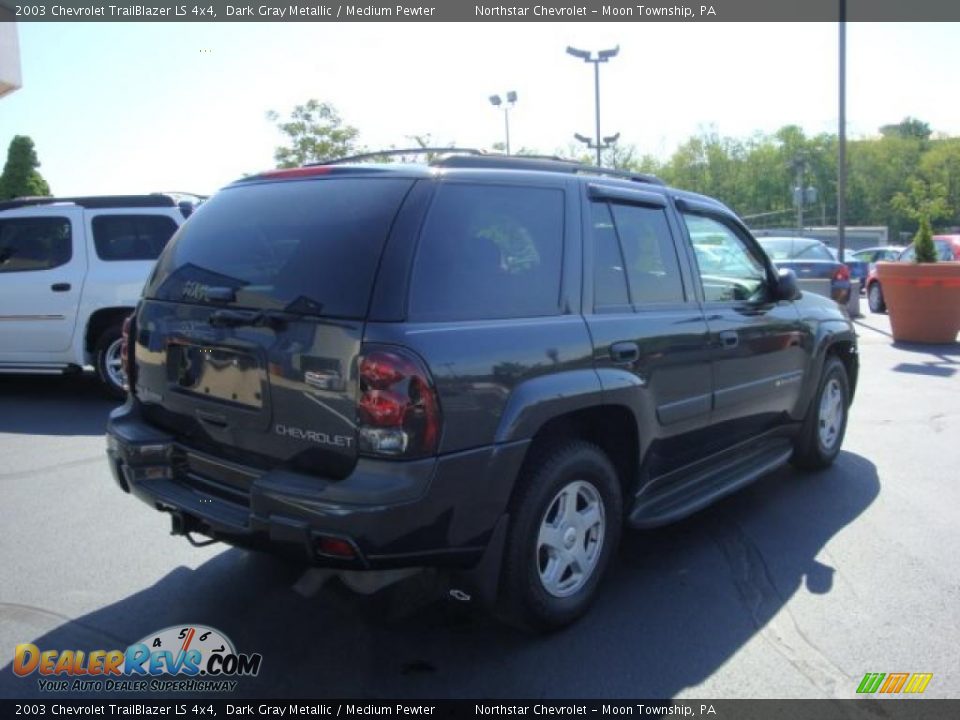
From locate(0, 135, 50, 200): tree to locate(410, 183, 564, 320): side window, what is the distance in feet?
105

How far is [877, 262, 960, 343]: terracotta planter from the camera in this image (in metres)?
11.7

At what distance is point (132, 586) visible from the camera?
376 centimetres

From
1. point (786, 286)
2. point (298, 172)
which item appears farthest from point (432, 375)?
point (786, 286)

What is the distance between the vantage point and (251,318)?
9.94 feet

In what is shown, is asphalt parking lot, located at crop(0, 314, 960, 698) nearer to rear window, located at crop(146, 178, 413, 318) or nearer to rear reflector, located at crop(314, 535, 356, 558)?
rear reflector, located at crop(314, 535, 356, 558)

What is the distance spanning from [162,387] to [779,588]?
304cm

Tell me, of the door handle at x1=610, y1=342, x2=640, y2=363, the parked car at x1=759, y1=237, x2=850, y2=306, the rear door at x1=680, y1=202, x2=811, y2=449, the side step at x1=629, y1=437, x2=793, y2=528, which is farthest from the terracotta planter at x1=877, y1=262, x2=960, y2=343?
the door handle at x1=610, y1=342, x2=640, y2=363

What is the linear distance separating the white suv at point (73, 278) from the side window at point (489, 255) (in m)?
5.94

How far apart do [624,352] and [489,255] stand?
0.83m

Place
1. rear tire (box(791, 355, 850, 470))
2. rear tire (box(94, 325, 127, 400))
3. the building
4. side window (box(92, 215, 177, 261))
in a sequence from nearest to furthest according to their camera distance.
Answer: rear tire (box(791, 355, 850, 470)) < rear tire (box(94, 325, 127, 400)) < side window (box(92, 215, 177, 261)) < the building

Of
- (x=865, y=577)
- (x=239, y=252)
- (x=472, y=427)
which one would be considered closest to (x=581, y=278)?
(x=472, y=427)

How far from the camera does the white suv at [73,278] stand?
814 cm

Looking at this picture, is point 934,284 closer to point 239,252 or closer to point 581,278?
point 581,278

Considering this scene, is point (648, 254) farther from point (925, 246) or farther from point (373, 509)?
point (925, 246)
